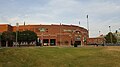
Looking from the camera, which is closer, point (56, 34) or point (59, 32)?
point (56, 34)

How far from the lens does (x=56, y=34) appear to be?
140 m

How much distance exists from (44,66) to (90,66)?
7.92m

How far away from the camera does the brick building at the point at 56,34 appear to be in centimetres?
13812

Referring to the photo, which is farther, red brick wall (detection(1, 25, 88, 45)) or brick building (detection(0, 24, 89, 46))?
red brick wall (detection(1, 25, 88, 45))

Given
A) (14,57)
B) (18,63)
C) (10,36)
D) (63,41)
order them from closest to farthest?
(18,63), (14,57), (10,36), (63,41)

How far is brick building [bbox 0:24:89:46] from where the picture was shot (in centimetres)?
13812

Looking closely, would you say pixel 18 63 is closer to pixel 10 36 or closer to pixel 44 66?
pixel 44 66

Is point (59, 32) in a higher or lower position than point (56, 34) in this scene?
higher

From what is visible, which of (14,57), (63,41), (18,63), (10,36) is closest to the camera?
(18,63)

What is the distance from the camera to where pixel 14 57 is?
3722cm

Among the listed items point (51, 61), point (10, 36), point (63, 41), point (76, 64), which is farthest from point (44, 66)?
point (63, 41)

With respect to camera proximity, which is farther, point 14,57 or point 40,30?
point 40,30

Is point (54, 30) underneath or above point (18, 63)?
above

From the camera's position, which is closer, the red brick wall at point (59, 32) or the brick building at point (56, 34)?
the brick building at point (56, 34)
